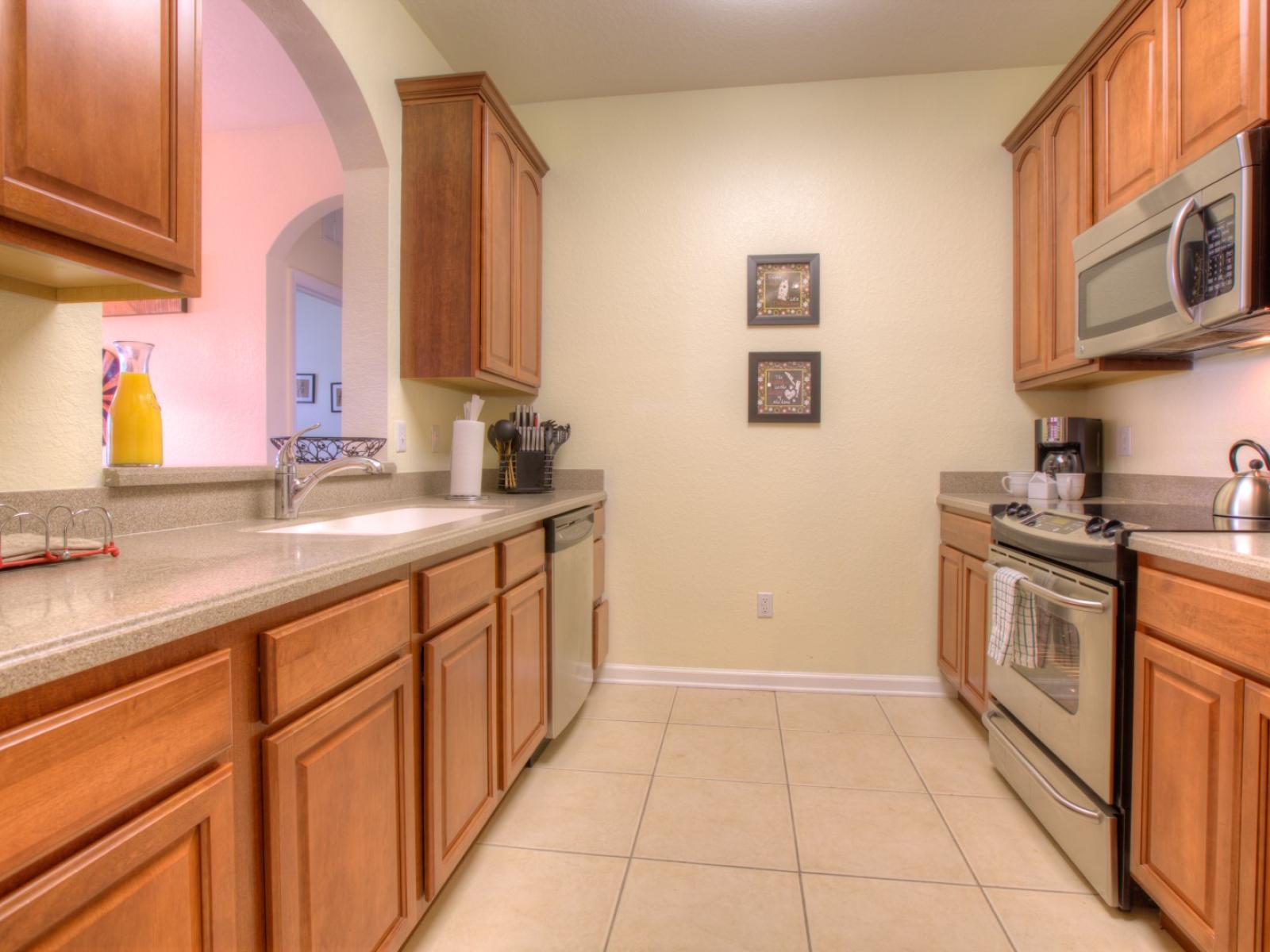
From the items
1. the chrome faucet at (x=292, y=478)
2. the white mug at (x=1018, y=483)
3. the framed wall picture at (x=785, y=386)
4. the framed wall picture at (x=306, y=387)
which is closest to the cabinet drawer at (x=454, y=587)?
the chrome faucet at (x=292, y=478)

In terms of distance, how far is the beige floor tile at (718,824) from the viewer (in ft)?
→ 5.59

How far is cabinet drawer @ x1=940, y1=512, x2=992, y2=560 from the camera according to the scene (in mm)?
2326

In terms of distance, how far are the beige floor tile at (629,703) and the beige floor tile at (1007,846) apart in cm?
111

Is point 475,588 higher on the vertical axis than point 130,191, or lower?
lower

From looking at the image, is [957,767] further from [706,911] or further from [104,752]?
[104,752]

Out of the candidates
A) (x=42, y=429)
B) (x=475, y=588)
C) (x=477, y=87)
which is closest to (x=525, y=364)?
(x=477, y=87)

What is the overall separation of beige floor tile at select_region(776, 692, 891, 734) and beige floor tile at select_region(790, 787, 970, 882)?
1.58 feet

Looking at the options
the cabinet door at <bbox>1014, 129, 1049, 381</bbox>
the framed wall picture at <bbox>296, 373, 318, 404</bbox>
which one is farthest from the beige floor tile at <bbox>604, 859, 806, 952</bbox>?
the framed wall picture at <bbox>296, 373, 318, 404</bbox>

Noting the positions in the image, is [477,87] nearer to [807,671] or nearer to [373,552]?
[373,552]

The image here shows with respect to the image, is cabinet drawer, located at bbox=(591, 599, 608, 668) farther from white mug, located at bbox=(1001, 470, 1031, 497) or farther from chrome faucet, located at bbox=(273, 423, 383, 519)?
white mug, located at bbox=(1001, 470, 1031, 497)

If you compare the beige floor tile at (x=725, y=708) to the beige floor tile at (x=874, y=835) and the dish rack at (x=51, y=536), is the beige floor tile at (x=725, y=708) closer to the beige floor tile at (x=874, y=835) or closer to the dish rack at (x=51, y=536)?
the beige floor tile at (x=874, y=835)

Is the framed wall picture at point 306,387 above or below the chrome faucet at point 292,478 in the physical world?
above

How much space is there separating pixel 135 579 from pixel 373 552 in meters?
0.34

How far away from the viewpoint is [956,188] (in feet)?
9.25
